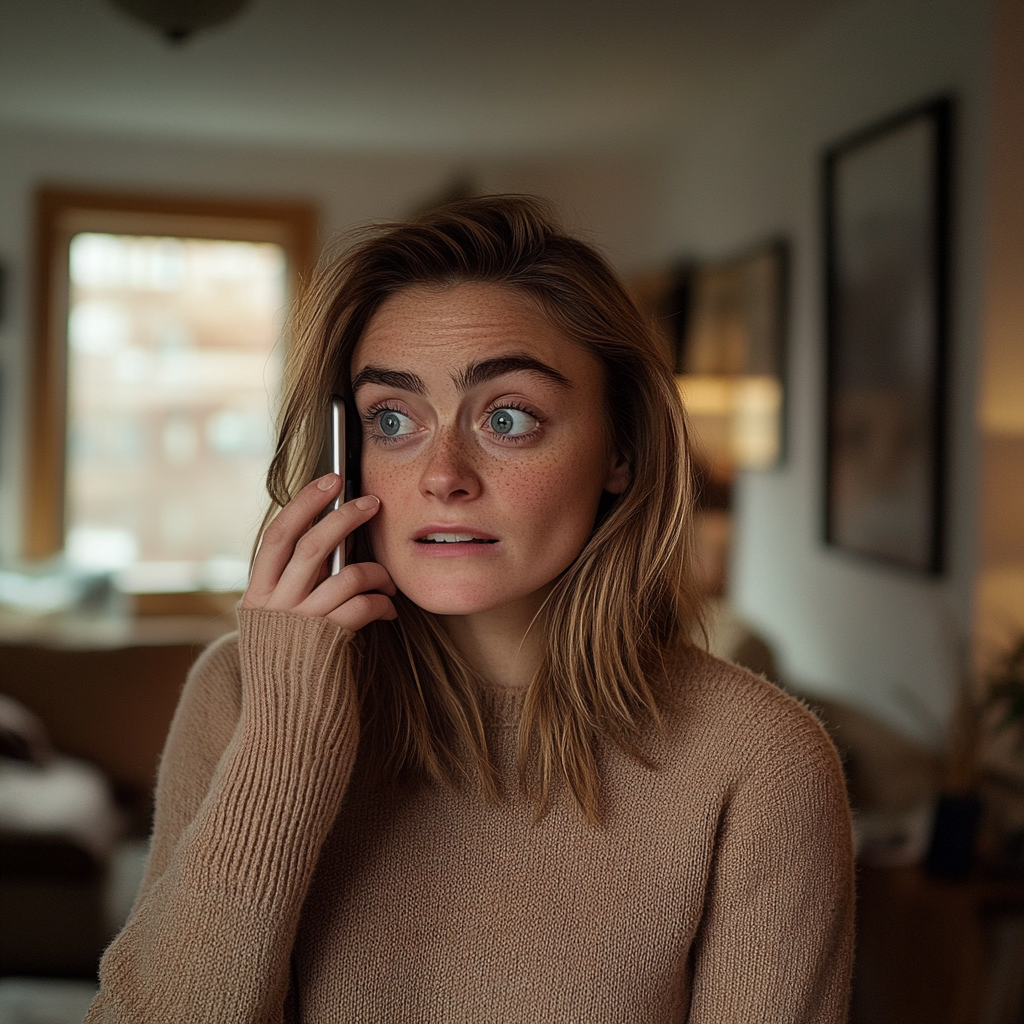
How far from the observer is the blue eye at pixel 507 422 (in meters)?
0.98

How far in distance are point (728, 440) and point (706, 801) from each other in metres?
3.16

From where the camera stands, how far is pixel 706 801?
1.00m

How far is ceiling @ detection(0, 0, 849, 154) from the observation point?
3.58 meters

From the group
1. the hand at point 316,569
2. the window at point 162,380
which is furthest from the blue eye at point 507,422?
the window at point 162,380

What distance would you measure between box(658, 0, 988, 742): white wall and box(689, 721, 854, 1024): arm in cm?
194

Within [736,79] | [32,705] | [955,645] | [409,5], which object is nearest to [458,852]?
[955,645]

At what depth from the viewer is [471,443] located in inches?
38.2

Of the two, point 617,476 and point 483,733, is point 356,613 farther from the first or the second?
point 617,476

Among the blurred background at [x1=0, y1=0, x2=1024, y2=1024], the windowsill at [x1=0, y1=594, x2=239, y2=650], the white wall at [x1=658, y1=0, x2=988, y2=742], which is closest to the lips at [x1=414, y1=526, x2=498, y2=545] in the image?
the blurred background at [x1=0, y1=0, x2=1024, y2=1024]

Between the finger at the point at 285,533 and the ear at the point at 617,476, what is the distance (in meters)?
0.27

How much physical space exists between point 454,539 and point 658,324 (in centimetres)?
35

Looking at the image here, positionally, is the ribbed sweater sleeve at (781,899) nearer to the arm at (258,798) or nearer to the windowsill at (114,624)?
the arm at (258,798)

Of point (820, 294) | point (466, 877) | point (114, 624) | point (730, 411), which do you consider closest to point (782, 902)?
point (466, 877)

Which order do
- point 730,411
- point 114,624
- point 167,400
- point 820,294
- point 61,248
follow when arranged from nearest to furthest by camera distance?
point 820,294 < point 730,411 < point 114,624 < point 61,248 < point 167,400
